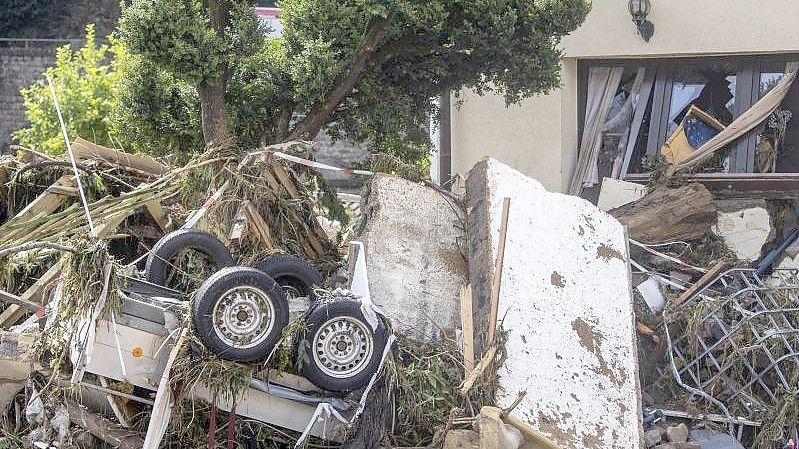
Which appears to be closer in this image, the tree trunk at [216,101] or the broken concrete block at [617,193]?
the tree trunk at [216,101]

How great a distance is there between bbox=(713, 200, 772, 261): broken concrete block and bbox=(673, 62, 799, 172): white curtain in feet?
3.13

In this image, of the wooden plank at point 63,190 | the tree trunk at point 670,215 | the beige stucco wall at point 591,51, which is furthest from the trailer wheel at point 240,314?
the beige stucco wall at point 591,51

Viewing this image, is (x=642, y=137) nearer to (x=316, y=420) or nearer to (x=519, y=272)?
(x=519, y=272)

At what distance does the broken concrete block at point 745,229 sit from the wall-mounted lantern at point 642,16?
Result: 237 cm

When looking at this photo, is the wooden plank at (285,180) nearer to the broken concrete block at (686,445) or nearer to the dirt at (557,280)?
the dirt at (557,280)

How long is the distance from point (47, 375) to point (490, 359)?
3028mm

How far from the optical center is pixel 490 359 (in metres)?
6.75

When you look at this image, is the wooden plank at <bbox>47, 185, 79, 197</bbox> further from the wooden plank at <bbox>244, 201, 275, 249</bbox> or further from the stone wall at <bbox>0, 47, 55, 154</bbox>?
the stone wall at <bbox>0, 47, 55, 154</bbox>

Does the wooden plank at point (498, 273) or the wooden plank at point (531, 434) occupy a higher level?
the wooden plank at point (498, 273)

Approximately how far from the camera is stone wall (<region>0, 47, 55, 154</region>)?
26.4m

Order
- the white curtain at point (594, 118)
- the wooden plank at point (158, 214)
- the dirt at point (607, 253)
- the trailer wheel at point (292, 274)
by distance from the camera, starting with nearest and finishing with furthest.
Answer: the trailer wheel at point (292, 274)
the dirt at point (607, 253)
the wooden plank at point (158, 214)
the white curtain at point (594, 118)

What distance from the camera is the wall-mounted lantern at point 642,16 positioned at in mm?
11438

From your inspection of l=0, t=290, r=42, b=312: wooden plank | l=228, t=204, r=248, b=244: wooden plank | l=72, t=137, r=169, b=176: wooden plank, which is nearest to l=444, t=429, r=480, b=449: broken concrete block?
l=228, t=204, r=248, b=244: wooden plank

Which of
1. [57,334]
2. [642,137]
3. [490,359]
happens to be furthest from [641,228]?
[57,334]
